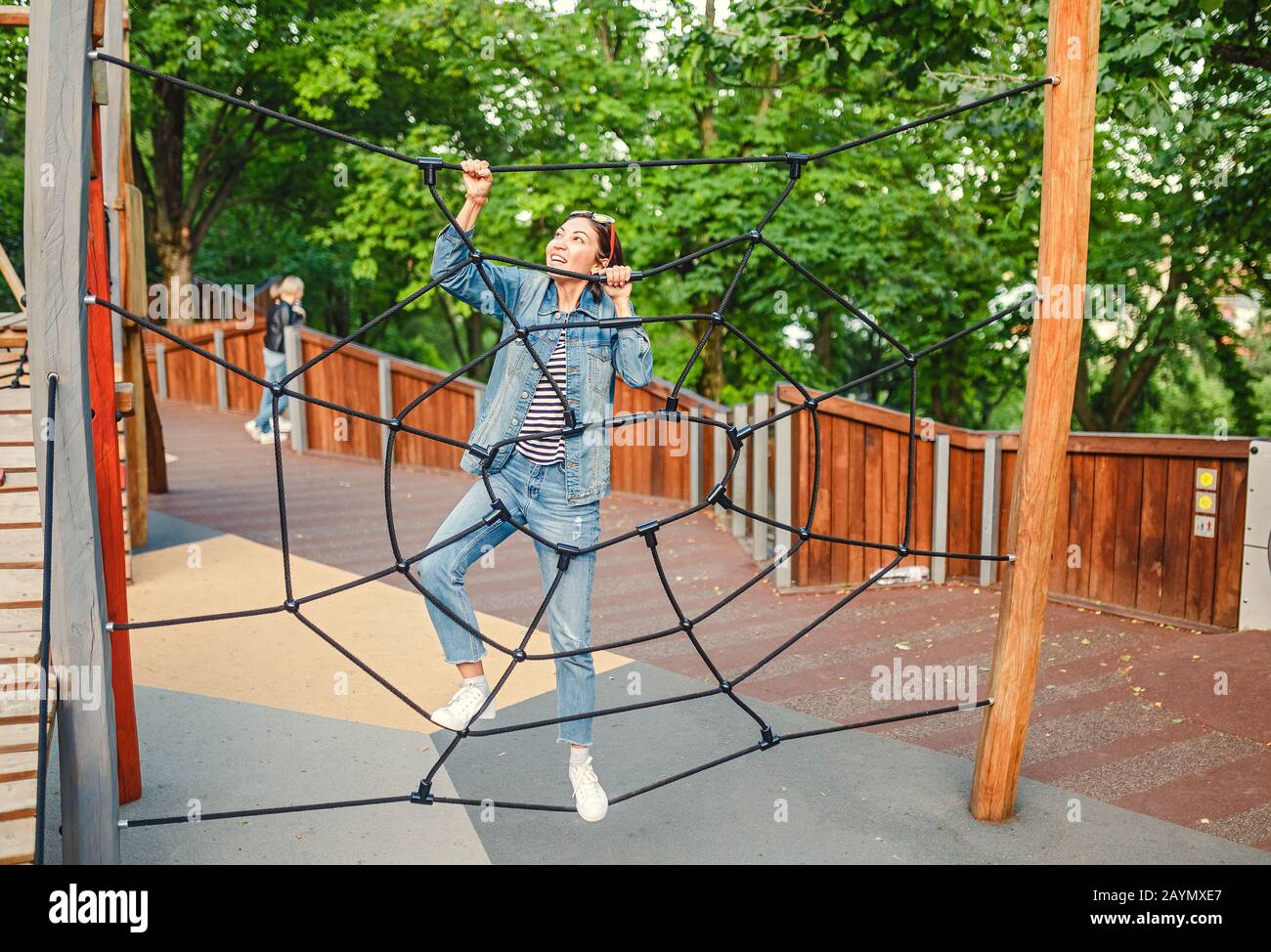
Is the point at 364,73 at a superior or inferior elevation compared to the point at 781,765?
superior

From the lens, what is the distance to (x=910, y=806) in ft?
11.3

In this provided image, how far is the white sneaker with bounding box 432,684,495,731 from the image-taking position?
3139 millimetres

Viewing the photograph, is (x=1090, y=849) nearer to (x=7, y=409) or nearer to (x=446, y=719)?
(x=446, y=719)

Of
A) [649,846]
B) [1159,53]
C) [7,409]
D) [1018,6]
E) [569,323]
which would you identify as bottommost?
[649,846]

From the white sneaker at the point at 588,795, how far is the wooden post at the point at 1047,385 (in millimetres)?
1131

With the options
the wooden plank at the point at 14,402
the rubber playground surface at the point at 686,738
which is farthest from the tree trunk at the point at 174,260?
the wooden plank at the point at 14,402

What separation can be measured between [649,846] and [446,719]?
2.18 feet

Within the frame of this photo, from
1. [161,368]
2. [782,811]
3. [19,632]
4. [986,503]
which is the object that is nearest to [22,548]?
[19,632]

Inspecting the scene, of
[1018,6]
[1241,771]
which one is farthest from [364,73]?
[1241,771]

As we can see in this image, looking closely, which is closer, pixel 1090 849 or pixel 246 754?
pixel 1090 849

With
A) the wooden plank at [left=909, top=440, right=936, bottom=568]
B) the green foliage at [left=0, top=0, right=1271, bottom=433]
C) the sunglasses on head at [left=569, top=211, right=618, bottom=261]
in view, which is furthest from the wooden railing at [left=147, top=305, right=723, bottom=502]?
the sunglasses on head at [left=569, top=211, right=618, bottom=261]

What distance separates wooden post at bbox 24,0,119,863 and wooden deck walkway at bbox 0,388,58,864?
0.11 meters

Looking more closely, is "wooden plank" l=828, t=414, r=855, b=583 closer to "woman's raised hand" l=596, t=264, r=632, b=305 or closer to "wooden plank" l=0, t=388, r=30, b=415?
"woman's raised hand" l=596, t=264, r=632, b=305

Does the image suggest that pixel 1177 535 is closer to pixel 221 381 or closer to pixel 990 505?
pixel 990 505
